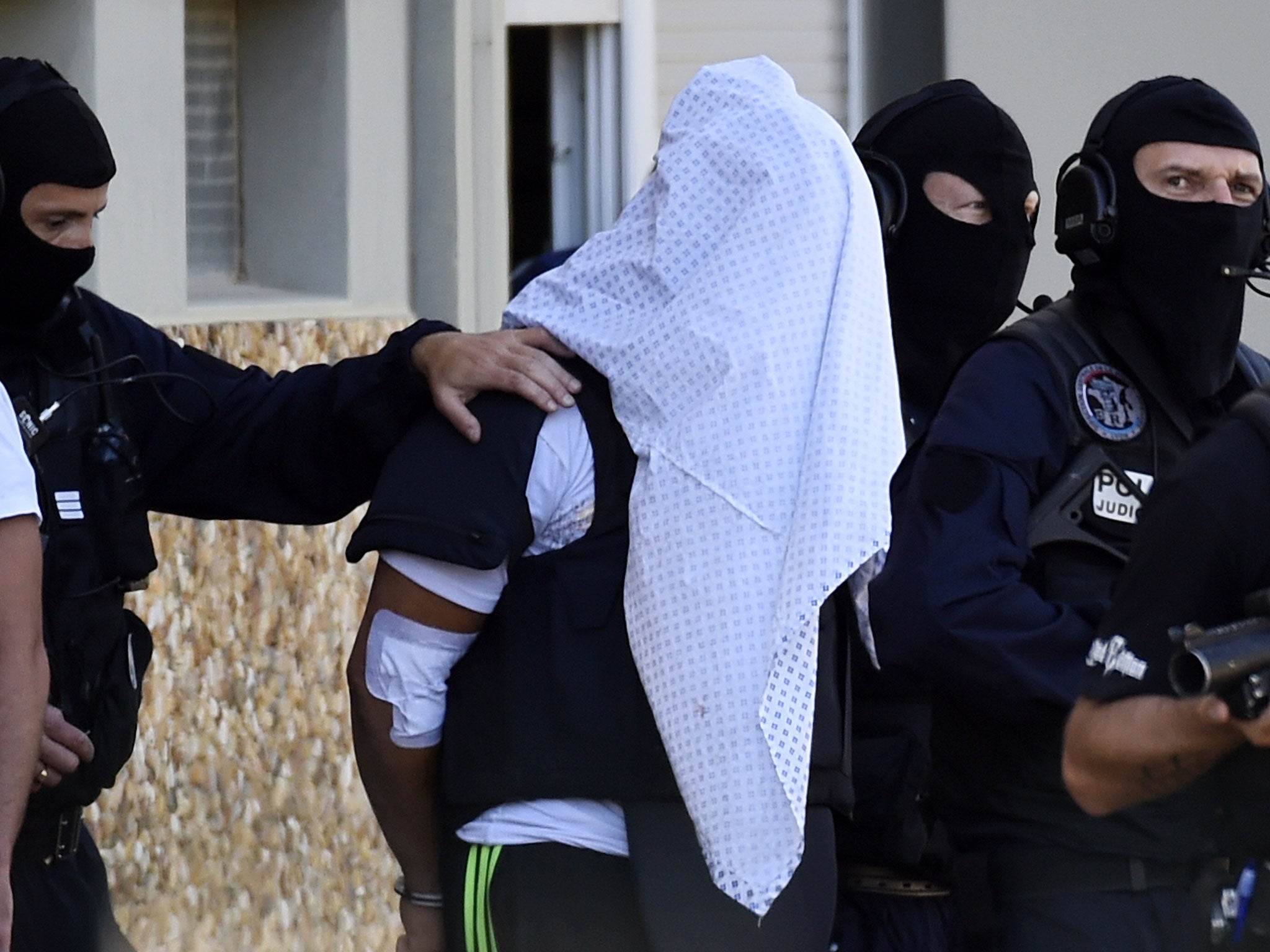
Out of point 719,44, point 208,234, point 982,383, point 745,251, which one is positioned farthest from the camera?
point 719,44

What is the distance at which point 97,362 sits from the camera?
3.04 meters

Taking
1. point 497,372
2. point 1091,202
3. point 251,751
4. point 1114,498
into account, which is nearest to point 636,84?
point 251,751

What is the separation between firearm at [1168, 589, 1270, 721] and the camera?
1.96m

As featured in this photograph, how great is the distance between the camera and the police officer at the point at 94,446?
9.52 ft

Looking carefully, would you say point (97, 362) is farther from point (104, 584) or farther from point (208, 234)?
point (208, 234)

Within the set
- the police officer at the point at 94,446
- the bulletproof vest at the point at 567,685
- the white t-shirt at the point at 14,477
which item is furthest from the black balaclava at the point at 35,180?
the bulletproof vest at the point at 567,685

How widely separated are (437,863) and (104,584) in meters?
0.75

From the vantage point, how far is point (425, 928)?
261cm

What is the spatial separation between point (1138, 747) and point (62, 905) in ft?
5.41

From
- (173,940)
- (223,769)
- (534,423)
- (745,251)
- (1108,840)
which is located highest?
(745,251)

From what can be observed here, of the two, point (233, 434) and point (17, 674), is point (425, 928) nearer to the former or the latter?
point (17, 674)

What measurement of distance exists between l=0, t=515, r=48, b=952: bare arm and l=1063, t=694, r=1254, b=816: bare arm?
1.31m

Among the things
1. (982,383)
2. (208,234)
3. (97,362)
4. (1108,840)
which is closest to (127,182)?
(208,234)

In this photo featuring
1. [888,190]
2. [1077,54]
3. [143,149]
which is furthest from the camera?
[1077,54]
